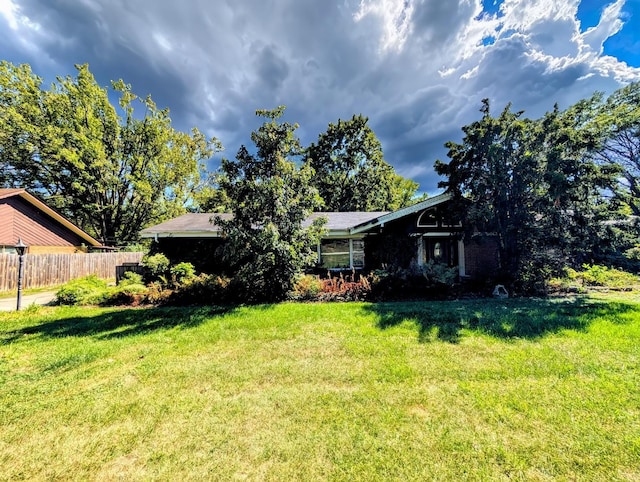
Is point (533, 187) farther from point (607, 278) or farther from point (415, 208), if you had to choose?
point (607, 278)

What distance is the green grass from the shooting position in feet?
7.51

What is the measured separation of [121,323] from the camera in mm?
6590

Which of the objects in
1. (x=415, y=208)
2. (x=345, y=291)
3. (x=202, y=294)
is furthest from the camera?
(x=415, y=208)

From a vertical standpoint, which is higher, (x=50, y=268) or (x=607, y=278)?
(x=50, y=268)

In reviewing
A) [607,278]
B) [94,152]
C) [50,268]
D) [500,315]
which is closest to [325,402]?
[500,315]

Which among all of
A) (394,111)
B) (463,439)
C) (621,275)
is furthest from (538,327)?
(394,111)

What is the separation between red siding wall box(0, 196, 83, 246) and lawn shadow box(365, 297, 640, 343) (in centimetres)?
2044

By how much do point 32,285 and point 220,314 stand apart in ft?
40.3

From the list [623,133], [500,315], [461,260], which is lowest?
[500,315]

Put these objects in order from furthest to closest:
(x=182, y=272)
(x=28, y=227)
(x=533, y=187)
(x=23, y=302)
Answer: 1. (x=28, y=227)
2. (x=182, y=272)
3. (x=23, y=302)
4. (x=533, y=187)

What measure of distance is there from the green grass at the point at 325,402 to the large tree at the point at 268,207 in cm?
275

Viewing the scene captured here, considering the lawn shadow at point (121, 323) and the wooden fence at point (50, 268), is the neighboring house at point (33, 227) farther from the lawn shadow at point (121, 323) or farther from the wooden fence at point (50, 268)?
the lawn shadow at point (121, 323)

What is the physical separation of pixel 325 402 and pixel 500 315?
5.69 metres

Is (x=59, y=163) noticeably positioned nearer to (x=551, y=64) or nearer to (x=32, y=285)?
(x=32, y=285)
